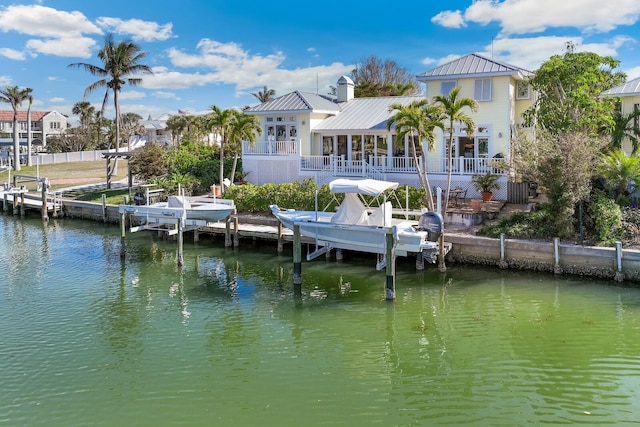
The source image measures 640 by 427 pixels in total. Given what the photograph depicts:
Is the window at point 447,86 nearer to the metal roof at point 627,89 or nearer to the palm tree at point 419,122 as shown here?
the palm tree at point 419,122

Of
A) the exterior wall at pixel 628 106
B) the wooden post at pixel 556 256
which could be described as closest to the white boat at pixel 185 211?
the wooden post at pixel 556 256

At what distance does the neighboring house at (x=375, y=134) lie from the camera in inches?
1051

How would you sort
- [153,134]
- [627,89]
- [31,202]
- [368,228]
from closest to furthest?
[368,228] < [627,89] < [31,202] < [153,134]

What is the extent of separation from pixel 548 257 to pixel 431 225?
174 inches

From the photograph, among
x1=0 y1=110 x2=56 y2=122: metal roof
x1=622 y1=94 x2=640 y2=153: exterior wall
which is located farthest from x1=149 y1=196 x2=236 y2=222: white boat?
x1=0 y1=110 x2=56 y2=122: metal roof

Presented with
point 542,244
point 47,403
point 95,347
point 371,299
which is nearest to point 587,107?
point 542,244

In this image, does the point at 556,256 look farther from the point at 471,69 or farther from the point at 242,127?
the point at 242,127

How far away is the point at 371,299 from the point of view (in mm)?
17000

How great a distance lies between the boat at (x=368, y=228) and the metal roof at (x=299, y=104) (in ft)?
44.8

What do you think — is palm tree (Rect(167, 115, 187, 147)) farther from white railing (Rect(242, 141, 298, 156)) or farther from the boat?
the boat

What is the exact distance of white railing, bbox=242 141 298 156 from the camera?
31.4 metres

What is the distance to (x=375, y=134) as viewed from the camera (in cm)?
3083

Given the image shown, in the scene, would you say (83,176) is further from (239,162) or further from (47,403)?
(47,403)

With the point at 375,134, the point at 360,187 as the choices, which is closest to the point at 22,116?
the point at 375,134
